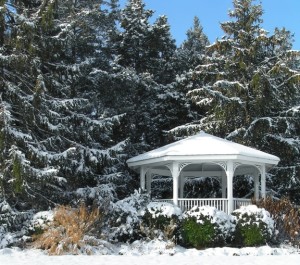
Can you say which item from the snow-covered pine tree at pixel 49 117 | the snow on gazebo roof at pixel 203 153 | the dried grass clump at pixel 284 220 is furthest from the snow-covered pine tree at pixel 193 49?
the dried grass clump at pixel 284 220

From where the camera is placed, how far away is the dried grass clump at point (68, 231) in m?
13.9

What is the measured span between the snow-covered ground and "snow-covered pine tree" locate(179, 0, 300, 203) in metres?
9.03

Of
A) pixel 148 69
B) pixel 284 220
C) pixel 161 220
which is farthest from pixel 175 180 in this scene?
pixel 148 69

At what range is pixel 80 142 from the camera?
2155cm

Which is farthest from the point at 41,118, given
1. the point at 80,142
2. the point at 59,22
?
the point at 59,22

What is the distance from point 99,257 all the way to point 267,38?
1542cm

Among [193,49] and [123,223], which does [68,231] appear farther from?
[193,49]

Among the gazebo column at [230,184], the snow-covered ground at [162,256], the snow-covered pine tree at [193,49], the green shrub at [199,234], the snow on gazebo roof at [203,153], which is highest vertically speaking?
the snow-covered pine tree at [193,49]

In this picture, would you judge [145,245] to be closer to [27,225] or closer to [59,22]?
[27,225]

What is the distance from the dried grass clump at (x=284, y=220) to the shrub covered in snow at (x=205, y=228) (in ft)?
5.09

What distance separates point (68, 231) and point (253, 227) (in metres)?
5.58

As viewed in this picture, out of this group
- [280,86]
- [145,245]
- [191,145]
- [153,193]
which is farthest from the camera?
[153,193]

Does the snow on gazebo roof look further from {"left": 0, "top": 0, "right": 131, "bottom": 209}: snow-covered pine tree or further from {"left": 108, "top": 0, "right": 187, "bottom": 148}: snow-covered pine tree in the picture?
{"left": 108, "top": 0, "right": 187, "bottom": 148}: snow-covered pine tree

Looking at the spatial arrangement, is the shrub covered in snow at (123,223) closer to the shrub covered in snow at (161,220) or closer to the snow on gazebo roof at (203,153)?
the shrub covered in snow at (161,220)
